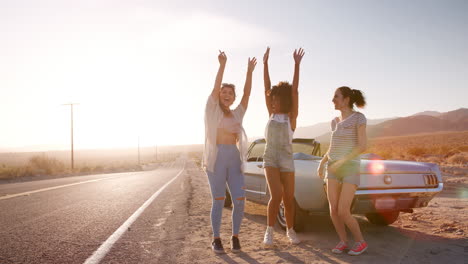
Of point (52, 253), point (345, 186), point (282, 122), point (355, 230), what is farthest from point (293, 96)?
point (52, 253)

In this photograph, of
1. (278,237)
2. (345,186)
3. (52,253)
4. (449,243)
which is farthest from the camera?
(278,237)

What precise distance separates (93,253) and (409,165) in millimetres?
3858

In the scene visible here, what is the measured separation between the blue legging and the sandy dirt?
421mm

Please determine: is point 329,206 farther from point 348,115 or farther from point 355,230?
point 348,115

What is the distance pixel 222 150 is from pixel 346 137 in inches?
52.4

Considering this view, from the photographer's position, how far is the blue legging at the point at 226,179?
3.61m

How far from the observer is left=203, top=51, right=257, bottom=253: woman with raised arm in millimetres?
3605

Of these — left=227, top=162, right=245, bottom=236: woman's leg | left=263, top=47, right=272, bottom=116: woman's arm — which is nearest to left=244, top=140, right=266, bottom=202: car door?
left=263, top=47, right=272, bottom=116: woman's arm

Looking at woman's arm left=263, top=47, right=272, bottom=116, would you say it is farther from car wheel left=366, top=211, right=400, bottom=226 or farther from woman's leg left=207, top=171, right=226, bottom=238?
car wheel left=366, top=211, right=400, bottom=226

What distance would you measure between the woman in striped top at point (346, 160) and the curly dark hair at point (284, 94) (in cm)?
54

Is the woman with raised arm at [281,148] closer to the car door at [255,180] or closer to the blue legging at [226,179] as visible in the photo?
the blue legging at [226,179]

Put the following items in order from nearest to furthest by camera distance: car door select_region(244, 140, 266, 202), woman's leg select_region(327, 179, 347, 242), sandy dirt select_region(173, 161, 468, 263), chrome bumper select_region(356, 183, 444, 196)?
sandy dirt select_region(173, 161, 468, 263) < woman's leg select_region(327, 179, 347, 242) < chrome bumper select_region(356, 183, 444, 196) < car door select_region(244, 140, 266, 202)

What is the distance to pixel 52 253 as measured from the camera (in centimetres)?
368

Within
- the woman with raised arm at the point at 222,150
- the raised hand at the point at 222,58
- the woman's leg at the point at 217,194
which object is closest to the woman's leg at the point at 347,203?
the woman with raised arm at the point at 222,150
